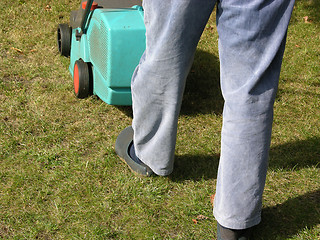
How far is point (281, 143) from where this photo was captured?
116 inches

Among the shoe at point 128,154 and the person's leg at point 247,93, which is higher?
the person's leg at point 247,93

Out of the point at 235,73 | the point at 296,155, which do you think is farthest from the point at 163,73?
the point at 296,155

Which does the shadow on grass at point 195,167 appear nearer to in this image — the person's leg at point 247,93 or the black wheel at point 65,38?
the person's leg at point 247,93

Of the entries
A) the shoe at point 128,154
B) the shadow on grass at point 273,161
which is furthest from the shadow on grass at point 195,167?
the shoe at point 128,154

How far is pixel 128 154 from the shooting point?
262 centimetres

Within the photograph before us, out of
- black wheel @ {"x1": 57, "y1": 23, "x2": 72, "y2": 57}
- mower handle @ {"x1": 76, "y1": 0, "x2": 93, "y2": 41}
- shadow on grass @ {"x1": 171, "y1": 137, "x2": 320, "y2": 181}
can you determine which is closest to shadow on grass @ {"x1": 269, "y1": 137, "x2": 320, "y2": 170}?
shadow on grass @ {"x1": 171, "y1": 137, "x2": 320, "y2": 181}

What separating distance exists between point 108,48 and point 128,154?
0.68 meters

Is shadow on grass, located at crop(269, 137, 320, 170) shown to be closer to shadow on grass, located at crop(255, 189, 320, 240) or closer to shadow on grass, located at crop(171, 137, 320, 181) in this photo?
shadow on grass, located at crop(171, 137, 320, 181)

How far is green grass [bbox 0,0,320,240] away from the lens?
7.39ft

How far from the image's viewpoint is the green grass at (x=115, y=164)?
2.25m

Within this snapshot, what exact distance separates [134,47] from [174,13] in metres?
1.06

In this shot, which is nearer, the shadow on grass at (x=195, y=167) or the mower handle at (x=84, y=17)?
the shadow on grass at (x=195, y=167)

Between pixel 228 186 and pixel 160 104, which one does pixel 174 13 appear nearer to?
pixel 160 104

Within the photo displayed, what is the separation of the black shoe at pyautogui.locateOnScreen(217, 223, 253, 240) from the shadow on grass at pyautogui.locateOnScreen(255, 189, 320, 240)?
6.1 inches
